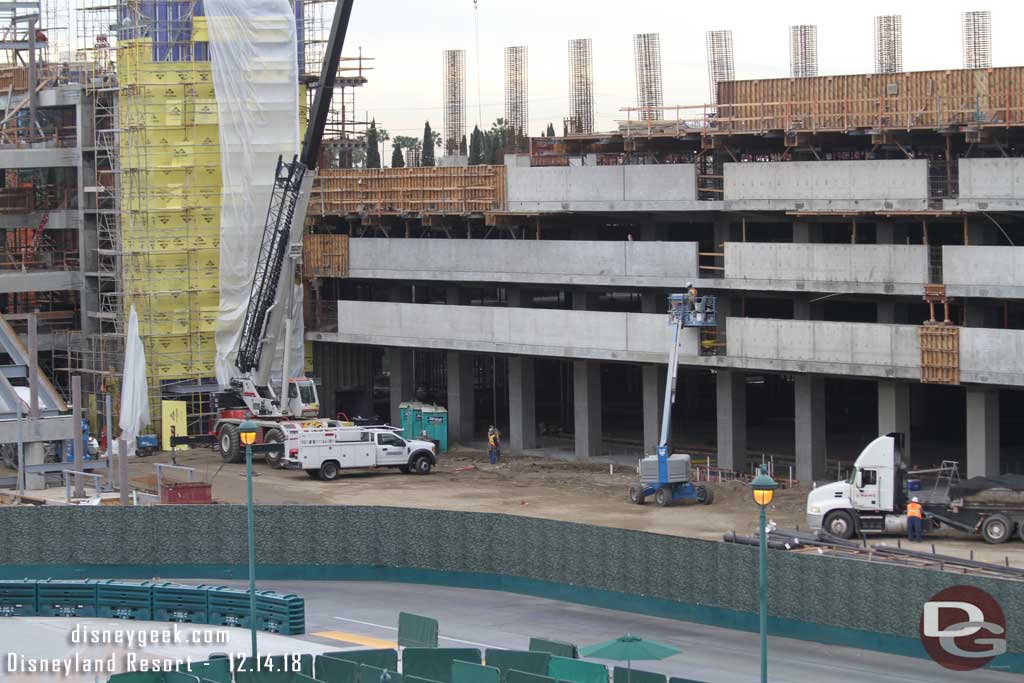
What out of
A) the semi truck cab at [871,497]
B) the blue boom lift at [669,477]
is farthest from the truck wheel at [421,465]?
the semi truck cab at [871,497]

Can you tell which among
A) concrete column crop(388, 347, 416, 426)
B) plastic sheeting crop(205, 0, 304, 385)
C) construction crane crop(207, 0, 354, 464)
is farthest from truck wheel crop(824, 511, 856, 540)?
concrete column crop(388, 347, 416, 426)

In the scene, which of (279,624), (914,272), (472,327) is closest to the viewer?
(279,624)

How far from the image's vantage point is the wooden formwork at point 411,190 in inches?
2714

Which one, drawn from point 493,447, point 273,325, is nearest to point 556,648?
point 493,447

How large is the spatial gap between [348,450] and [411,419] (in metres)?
10.0

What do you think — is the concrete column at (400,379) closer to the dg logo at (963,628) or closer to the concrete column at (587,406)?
the concrete column at (587,406)

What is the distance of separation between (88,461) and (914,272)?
32561 mm

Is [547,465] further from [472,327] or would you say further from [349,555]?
[349,555]

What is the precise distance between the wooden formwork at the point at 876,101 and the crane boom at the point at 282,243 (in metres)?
14.9

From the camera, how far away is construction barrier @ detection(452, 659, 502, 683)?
1099 inches

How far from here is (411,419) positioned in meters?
72.6

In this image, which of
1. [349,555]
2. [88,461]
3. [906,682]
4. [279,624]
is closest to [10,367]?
[88,461]

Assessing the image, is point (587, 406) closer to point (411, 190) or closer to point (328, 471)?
point (328, 471)

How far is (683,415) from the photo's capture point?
263 feet
